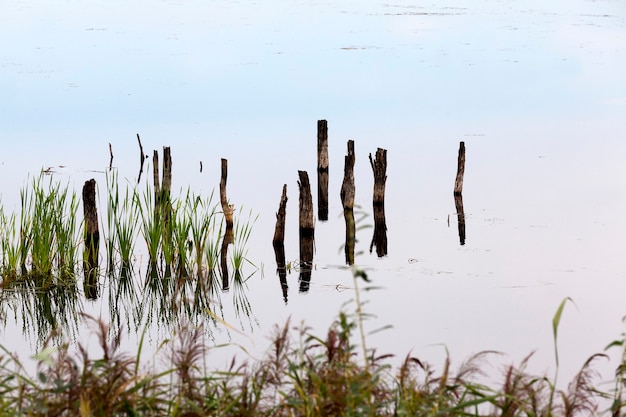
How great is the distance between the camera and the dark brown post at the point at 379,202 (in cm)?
1661

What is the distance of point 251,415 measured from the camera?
503cm

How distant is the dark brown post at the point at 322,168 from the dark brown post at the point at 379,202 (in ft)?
2.53

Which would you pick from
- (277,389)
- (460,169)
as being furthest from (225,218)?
(277,389)

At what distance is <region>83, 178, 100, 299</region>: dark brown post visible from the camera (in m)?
13.1

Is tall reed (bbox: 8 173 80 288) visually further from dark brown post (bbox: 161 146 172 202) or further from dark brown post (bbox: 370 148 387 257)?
dark brown post (bbox: 370 148 387 257)

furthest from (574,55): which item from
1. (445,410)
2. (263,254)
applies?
(445,410)

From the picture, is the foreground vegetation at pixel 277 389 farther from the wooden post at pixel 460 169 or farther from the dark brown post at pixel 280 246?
the wooden post at pixel 460 169

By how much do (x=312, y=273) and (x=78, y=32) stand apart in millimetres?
55717

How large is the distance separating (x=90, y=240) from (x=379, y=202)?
5766 mm

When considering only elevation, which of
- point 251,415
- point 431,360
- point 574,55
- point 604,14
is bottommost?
point 431,360

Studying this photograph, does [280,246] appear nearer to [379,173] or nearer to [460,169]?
[379,173]

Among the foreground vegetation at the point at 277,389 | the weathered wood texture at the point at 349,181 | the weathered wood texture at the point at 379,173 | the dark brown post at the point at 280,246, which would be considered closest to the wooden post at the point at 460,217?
the weathered wood texture at the point at 379,173

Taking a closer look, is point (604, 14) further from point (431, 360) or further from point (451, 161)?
point (431, 360)

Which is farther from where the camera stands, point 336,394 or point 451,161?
point 451,161
